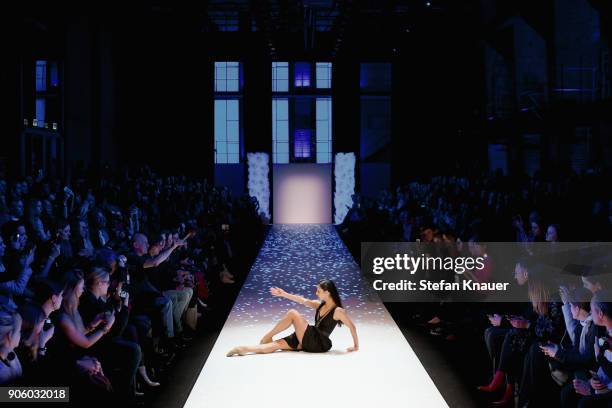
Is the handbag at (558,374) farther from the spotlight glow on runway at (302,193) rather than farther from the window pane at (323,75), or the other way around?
the window pane at (323,75)

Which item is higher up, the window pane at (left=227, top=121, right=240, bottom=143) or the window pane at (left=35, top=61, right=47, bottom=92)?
the window pane at (left=35, top=61, right=47, bottom=92)

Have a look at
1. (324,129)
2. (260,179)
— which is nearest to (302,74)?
(324,129)

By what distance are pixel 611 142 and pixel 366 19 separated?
7981 millimetres

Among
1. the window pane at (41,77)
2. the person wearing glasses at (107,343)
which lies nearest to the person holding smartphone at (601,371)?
the person wearing glasses at (107,343)

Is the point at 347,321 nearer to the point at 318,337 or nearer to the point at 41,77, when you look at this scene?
the point at 318,337

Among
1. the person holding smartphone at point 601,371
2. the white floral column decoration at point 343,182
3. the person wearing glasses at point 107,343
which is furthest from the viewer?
the white floral column decoration at point 343,182

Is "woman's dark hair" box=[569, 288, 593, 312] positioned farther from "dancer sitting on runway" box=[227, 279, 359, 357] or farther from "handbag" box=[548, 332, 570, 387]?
"dancer sitting on runway" box=[227, 279, 359, 357]

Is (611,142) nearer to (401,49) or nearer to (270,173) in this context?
(401,49)

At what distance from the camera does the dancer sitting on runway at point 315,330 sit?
19.0 feet

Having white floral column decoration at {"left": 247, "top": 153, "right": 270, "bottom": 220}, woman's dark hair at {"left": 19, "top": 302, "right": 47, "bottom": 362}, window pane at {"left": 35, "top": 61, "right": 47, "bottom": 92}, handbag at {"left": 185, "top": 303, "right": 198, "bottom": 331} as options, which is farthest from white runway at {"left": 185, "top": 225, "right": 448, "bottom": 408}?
white floral column decoration at {"left": 247, "top": 153, "right": 270, "bottom": 220}

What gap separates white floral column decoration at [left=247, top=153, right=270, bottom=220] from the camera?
19.7 metres

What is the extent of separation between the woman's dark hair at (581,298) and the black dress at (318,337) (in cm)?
237

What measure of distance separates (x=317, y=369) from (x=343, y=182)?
1465 cm

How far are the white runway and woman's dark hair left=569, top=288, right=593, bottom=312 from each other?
3.83ft
